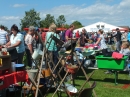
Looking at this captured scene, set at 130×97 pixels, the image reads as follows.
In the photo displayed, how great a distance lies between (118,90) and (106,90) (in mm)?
303

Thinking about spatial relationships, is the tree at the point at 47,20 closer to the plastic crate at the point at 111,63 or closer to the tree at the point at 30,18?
the tree at the point at 30,18

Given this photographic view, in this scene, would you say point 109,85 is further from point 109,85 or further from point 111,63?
point 111,63

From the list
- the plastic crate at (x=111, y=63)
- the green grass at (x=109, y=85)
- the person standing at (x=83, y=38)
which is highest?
the person standing at (x=83, y=38)

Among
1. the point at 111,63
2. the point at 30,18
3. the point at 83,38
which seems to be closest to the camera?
the point at 111,63

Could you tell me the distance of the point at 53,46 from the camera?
20.9 feet

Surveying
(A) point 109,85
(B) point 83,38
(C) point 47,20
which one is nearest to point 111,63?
(A) point 109,85

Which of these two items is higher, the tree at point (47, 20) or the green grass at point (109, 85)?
the tree at point (47, 20)

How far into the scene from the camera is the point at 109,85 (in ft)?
21.5

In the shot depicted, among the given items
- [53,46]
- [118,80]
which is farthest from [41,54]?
[118,80]

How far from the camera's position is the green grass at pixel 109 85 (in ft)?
18.8

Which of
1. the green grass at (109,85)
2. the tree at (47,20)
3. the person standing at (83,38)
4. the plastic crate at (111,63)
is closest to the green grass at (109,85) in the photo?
the green grass at (109,85)

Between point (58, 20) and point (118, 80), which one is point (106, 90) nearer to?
point (118, 80)

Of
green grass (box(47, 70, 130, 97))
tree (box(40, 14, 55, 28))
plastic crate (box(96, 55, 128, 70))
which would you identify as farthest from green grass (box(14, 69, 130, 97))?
tree (box(40, 14, 55, 28))

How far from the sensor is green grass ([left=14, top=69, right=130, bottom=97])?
5.72 metres
